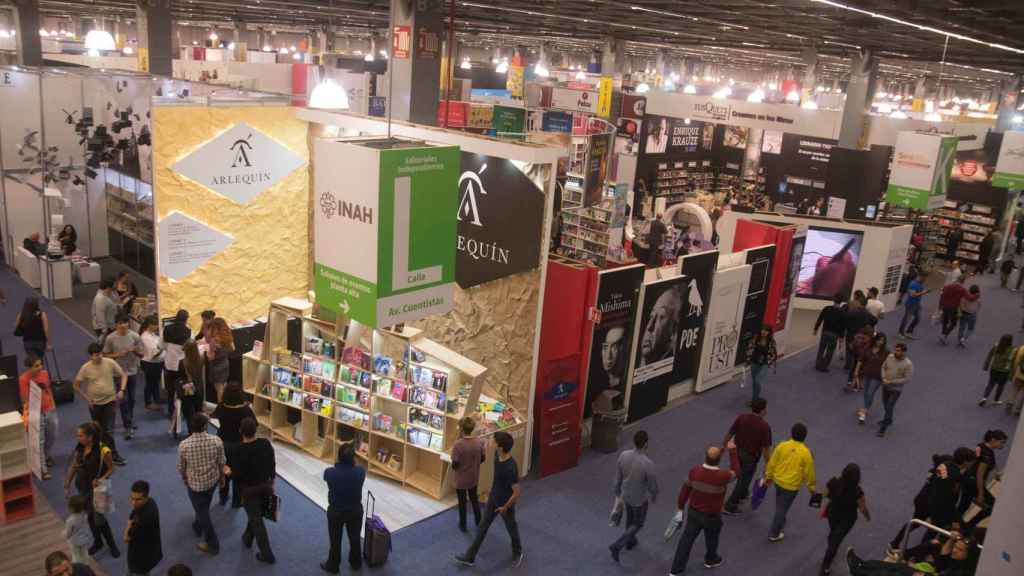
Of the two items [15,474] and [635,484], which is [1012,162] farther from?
[15,474]

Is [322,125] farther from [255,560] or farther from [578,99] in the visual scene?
[578,99]

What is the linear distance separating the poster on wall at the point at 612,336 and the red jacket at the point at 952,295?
6.57 meters

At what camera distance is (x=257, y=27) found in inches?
1517

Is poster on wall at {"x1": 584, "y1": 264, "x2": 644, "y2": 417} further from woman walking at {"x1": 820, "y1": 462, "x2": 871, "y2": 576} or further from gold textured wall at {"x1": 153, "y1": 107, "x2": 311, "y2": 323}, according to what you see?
gold textured wall at {"x1": 153, "y1": 107, "x2": 311, "y2": 323}

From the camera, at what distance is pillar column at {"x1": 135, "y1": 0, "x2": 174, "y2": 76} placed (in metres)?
13.8

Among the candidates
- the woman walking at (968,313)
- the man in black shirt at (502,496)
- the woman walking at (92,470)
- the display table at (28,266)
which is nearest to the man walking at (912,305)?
the woman walking at (968,313)

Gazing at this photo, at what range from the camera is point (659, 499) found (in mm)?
7512

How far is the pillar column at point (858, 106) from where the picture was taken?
16.5m

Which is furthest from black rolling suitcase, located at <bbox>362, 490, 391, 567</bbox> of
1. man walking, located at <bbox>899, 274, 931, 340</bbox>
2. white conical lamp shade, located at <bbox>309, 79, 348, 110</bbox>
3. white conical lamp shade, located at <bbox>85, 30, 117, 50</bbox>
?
white conical lamp shade, located at <bbox>85, 30, 117, 50</bbox>

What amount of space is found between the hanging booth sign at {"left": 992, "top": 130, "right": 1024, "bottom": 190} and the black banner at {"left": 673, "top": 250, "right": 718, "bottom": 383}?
369 inches

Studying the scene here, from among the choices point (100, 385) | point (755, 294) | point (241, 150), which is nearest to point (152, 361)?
point (100, 385)

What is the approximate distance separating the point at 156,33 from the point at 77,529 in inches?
432

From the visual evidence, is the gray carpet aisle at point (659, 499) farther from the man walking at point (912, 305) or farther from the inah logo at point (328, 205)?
the inah logo at point (328, 205)

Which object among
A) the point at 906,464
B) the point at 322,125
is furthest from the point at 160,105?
the point at 906,464
